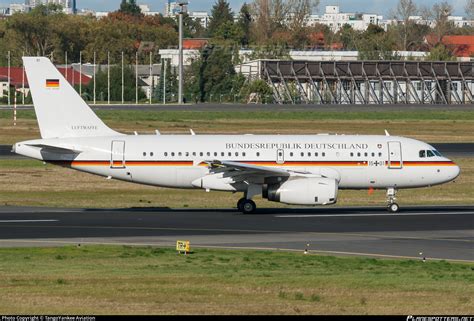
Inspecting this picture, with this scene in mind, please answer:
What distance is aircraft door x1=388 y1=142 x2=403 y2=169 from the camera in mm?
46500

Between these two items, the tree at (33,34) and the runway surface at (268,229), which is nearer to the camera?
the runway surface at (268,229)

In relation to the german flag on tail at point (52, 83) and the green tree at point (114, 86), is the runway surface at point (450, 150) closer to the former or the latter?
the german flag on tail at point (52, 83)

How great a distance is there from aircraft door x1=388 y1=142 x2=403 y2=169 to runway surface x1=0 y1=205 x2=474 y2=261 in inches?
81.9

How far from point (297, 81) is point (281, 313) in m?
124

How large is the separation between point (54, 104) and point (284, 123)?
5754 cm

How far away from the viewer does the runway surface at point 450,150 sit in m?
71.7

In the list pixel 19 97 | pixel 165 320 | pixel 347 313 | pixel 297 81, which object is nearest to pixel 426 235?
pixel 347 313

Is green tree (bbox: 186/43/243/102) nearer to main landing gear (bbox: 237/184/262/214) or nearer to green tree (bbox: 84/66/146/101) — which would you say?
green tree (bbox: 84/66/146/101)

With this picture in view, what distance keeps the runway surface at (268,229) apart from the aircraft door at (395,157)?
208 cm

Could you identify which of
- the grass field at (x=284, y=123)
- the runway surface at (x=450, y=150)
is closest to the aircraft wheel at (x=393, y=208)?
the runway surface at (x=450, y=150)

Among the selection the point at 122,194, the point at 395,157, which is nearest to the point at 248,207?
the point at 395,157

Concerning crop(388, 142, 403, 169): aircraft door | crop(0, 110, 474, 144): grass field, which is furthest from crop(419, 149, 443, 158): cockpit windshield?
crop(0, 110, 474, 144): grass field

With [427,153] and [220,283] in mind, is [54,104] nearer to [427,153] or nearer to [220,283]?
[427,153]

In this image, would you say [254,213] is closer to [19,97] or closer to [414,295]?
[414,295]
